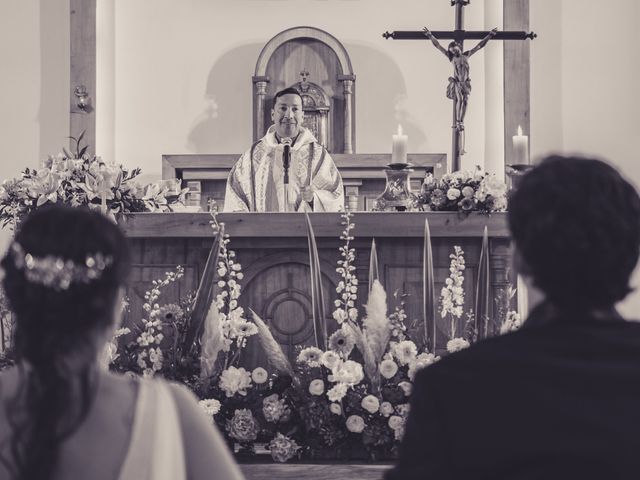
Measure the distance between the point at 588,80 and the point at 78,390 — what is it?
18.6 ft

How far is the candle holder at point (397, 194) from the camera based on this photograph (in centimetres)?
411

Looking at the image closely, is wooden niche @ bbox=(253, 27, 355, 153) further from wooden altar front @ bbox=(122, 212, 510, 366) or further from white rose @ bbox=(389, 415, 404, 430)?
white rose @ bbox=(389, 415, 404, 430)

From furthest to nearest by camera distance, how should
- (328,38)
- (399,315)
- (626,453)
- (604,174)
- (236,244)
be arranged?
(328,38), (236,244), (399,315), (604,174), (626,453)

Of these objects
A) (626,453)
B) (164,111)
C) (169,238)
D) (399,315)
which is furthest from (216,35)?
(626,453)

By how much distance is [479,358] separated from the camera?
123 centimetres

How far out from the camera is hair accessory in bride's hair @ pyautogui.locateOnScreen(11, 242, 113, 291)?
135 centimetres

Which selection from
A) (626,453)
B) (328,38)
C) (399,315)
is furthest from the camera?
(328,38)

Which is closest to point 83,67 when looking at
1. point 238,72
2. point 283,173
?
point 238,72

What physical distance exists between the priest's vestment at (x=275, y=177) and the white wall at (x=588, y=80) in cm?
177

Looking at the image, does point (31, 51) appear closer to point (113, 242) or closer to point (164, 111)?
point (164, 111)

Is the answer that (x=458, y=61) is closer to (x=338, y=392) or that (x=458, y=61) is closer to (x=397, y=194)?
(x=397, y=194)

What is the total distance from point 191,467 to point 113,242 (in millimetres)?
363

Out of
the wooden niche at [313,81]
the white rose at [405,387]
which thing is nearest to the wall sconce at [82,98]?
the wooden niche at [313,81]

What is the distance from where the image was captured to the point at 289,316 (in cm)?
378
